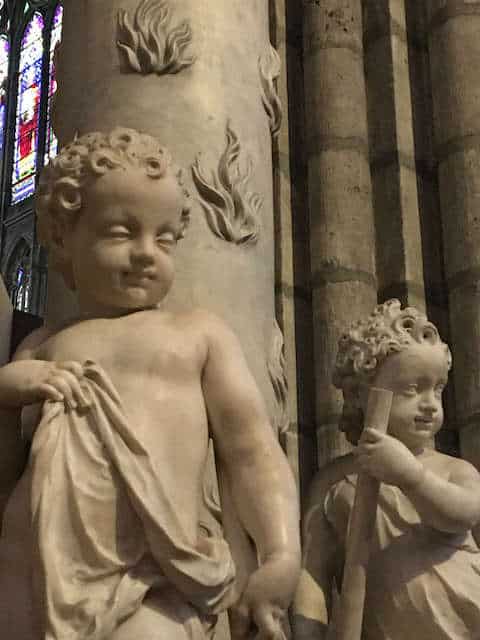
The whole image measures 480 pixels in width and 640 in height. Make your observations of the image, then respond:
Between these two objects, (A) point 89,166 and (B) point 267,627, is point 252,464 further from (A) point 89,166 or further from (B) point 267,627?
(A) point 89,166

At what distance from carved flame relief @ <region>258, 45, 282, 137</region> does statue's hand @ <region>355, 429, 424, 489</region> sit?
1.42 m

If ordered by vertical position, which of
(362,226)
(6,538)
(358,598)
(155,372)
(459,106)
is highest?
(459,106)

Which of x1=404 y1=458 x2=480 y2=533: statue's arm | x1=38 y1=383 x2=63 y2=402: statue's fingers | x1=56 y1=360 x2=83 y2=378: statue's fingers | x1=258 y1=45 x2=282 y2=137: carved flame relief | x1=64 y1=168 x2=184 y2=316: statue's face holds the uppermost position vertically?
x1=258 y1=45 x2=282 y2=137: carved flame relief

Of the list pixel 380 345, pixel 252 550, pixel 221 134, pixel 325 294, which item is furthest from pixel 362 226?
pixel 252 550

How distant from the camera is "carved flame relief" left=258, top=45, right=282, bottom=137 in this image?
3.31m

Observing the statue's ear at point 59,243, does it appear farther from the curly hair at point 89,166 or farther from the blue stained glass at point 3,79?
the blue stained glass at point 3,79

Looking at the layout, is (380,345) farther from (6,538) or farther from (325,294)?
(325,294)

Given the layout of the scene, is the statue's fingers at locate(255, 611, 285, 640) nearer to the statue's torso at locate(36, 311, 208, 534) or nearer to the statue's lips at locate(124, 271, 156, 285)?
the statue's torso at locate(36, 311, 208, 534)

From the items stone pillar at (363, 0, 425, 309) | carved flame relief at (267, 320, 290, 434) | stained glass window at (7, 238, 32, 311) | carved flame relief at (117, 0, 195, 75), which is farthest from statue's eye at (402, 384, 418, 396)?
stained glass window at (7, 238, 32, 311)

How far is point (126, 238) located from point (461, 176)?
2988mm

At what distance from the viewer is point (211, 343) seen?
194 cm

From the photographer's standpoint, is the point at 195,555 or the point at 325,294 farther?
the point at 325,294

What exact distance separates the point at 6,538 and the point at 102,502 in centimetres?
17

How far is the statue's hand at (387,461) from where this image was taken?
87.6 inches
